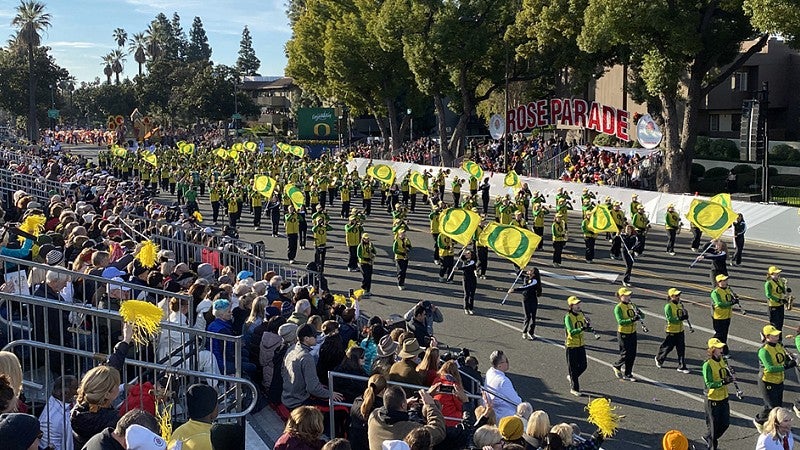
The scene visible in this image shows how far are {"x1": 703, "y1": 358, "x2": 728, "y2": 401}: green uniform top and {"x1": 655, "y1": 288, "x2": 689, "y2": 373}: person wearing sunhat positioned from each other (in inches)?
104

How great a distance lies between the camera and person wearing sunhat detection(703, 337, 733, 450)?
32.0ft

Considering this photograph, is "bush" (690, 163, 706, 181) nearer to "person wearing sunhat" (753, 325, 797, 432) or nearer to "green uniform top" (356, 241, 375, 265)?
"green uniform top" (356, 241, 375, 265)

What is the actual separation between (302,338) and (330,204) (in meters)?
26.2

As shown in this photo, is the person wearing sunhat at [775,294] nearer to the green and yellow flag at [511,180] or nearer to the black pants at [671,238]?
the black pants at [671,238]

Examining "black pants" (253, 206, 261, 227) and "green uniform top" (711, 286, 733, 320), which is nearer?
"green uniform top" (711, 286, 733, 320)

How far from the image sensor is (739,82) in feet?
146

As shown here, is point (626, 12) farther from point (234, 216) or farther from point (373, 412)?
point (373, 412)

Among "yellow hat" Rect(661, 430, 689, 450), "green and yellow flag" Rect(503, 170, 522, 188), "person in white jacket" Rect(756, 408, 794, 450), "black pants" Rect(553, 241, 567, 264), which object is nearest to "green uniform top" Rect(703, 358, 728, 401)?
"person in white jacket" Rect(756, 408, 794, 450)

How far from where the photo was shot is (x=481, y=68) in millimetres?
43406

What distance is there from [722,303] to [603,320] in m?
2.88

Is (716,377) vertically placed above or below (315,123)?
below

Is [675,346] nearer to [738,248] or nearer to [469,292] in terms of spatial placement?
[469,292]

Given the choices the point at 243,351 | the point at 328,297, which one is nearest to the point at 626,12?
the point at 328,297

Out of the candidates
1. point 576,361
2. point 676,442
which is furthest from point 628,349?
point 676,442
